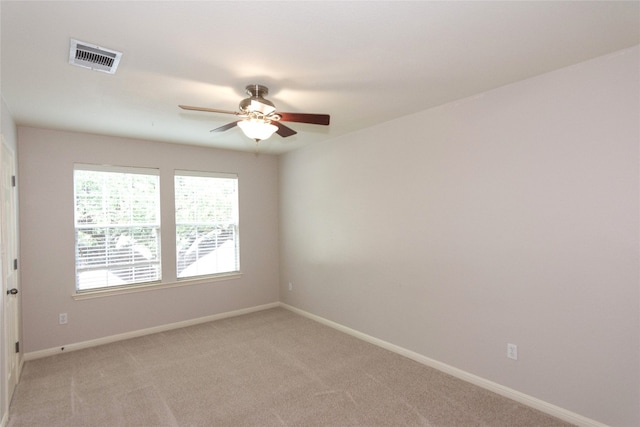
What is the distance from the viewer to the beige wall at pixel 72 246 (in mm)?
3707

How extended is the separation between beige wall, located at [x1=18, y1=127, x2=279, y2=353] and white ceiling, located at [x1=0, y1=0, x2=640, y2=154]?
0.74 m

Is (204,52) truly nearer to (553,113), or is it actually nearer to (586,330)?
(553,113)

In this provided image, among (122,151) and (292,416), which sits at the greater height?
(122,151)

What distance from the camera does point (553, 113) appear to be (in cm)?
248

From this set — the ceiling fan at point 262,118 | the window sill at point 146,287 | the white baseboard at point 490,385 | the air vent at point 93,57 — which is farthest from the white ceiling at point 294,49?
the white baseboard at point 490,385

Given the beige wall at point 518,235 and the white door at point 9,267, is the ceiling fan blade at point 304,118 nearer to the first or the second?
the beige wall at point 518,235

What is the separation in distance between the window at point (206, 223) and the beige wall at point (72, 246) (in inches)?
5.4

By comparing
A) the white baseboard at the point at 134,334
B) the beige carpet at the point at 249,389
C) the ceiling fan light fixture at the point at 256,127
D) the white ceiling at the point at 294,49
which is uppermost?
the white ceiling at the point at 294,49

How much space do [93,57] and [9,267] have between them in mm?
2061

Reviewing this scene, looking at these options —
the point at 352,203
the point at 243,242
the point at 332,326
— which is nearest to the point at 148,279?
the point at 243,242

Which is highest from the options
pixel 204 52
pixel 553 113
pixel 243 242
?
pixel 204 52

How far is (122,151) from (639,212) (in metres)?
5.03

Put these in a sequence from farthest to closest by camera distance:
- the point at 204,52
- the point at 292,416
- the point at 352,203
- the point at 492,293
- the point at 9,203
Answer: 1. the point at 352,203
2. the point at 9,203
3. the point at 492,293
4. the point at 292,416
5. the point at 204,52

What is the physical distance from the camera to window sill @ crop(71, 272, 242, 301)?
4025mm
